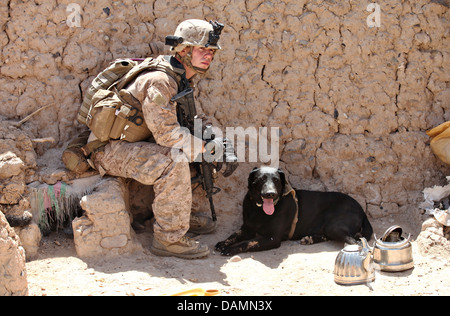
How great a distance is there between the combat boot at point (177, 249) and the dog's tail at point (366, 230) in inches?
65.5

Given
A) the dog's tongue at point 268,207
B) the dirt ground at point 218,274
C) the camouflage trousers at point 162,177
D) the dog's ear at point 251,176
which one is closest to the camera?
the dirt ground at point 218,274

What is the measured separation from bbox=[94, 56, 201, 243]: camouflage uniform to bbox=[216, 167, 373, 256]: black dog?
Answer: 66cm

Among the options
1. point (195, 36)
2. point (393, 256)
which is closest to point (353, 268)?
point (393, 256)

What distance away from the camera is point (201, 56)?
15.7 feet

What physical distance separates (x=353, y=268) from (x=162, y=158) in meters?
1.79

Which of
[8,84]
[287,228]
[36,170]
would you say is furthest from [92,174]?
[287,228]

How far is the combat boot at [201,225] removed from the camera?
5297 millimetres

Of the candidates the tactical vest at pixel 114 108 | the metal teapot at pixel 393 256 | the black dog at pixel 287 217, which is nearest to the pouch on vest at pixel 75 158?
the tactical vest at pixel 114 108

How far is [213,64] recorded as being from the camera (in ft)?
18.3

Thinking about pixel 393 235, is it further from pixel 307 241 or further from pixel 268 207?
pixel 268 207

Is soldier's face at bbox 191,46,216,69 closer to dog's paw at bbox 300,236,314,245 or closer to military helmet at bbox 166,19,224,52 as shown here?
military helmet at bbox 166,19,224,52

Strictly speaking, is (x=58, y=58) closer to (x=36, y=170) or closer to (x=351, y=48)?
(x=36, y=170)

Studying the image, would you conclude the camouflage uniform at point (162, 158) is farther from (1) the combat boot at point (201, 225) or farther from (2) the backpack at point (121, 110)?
(1) the combat boot at point (201, 225)

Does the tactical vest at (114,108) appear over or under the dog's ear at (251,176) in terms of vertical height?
over
